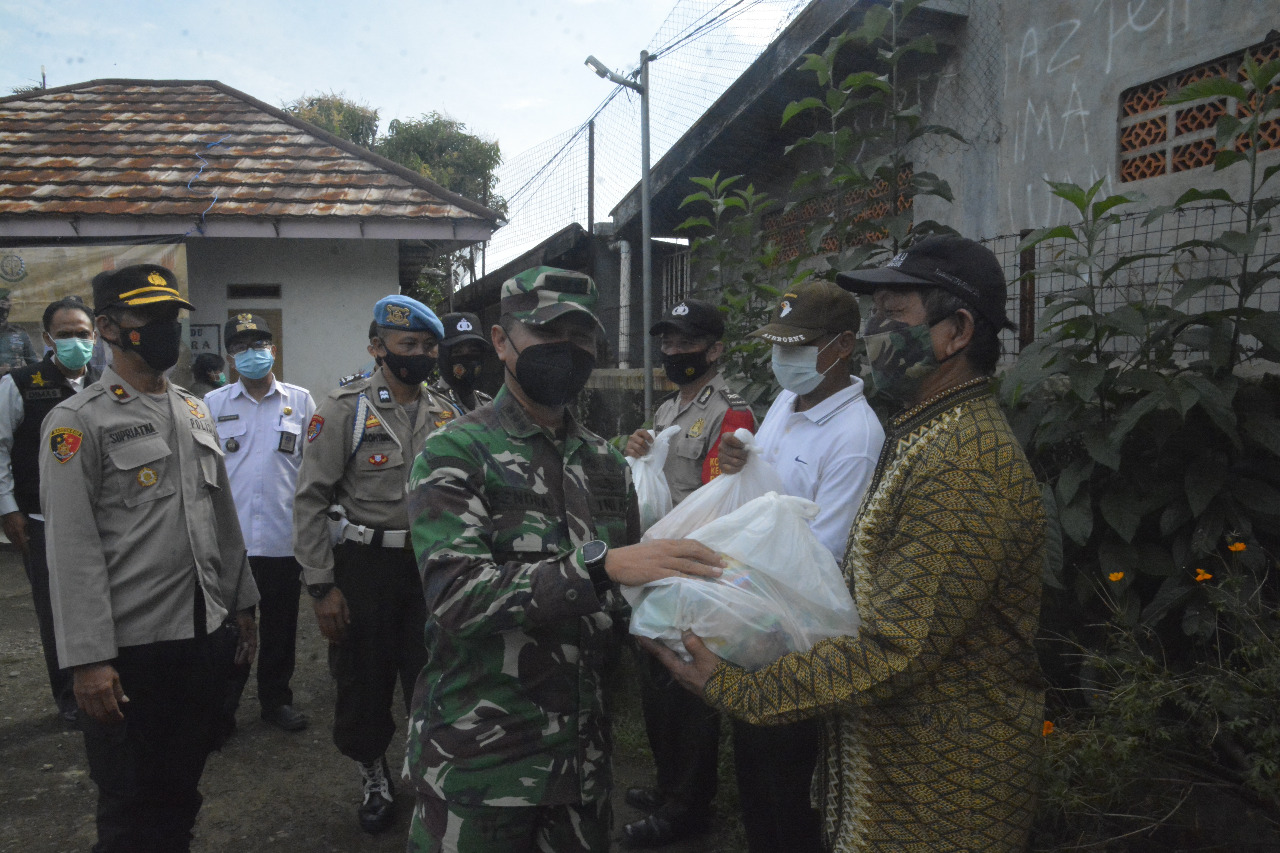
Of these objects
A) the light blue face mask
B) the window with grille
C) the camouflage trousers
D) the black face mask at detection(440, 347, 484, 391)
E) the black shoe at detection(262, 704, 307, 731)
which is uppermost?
the window with grille

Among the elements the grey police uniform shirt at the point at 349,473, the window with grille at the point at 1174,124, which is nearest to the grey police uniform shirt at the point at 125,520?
the grey police uniform shirt at the point at 349,473

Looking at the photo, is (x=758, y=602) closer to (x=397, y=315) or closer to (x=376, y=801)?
(x=397, y=315)

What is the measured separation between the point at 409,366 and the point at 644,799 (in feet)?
7.03

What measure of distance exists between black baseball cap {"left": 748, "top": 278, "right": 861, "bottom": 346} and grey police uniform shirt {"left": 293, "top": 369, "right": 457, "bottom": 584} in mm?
1524

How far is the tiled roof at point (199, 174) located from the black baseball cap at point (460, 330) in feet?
10.5

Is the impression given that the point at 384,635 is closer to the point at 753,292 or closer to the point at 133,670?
the point at 133,670

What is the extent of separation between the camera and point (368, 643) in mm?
3570

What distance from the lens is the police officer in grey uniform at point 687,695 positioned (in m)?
3.40

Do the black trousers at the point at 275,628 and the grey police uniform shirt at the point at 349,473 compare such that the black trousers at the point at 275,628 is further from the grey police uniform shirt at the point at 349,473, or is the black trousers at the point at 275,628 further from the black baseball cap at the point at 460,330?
the black baseball cap at the point at 460,330

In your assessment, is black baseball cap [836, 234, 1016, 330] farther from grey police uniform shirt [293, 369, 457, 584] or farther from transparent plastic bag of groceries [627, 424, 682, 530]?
grey police uniform shirt [293, 369, 457, 584]

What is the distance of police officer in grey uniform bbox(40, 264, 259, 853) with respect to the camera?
2475 millimetres

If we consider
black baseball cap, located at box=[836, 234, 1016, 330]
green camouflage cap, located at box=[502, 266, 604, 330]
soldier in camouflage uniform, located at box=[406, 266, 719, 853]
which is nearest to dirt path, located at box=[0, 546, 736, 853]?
soldier in camouflage uniform, located at box=[406, 266, 719, 853]

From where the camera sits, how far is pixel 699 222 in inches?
204

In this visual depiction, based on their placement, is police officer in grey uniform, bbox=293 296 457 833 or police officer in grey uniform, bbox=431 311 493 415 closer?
police officer in grey uniform, bbox=293 296 457 833
